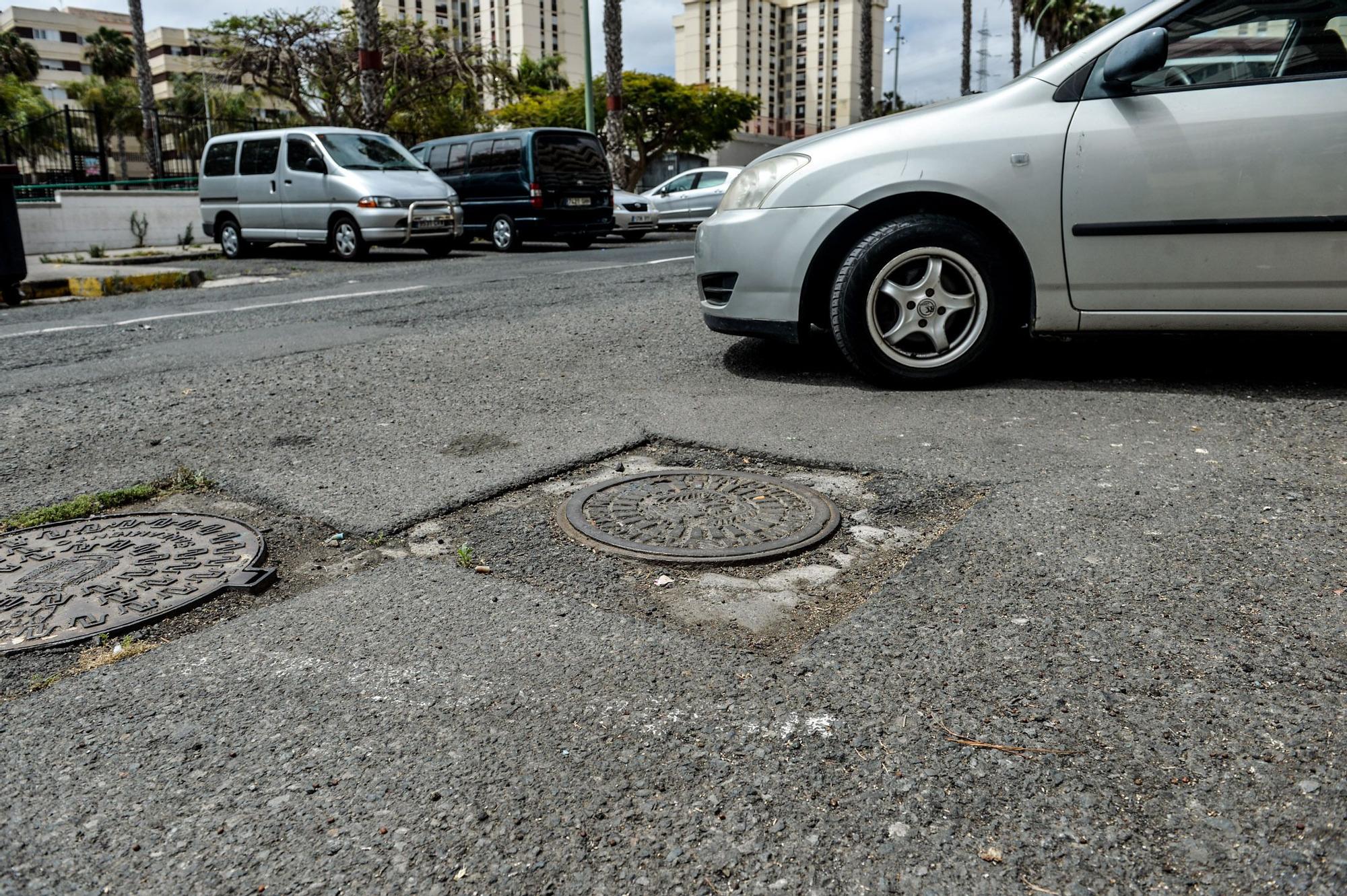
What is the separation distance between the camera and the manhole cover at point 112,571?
2.49 metres

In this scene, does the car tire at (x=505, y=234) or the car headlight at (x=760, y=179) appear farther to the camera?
the car tire at (x=505, y=234)

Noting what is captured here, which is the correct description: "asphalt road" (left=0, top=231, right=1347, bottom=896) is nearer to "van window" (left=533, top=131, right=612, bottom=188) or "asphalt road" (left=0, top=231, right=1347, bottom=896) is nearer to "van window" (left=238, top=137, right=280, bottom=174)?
"van window" (left=238, top=137, right=280, bottom=174)

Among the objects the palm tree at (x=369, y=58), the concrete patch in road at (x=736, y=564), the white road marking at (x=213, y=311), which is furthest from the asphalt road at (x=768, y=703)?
the palm tree at (x=369, y=58)

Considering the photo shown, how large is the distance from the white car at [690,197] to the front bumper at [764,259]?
62.7 feet

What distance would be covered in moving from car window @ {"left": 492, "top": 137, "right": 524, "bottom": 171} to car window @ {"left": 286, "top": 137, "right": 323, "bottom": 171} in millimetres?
2957

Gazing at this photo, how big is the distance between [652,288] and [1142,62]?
5.09m

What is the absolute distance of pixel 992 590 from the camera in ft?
8.31

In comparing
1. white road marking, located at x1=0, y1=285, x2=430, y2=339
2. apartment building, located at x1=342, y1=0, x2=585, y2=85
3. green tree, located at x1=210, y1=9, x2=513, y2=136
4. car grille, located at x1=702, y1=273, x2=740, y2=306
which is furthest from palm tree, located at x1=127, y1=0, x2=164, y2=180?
apartment building, located at x1=342, y1=0, x2=585, y2=85

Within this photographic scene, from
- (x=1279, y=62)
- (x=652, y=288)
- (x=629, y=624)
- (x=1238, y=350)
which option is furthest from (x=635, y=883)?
(x=652, y=288)

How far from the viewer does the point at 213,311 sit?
8.16m

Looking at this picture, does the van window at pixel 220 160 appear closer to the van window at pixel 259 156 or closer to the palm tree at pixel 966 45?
the van window at pixel 259 156

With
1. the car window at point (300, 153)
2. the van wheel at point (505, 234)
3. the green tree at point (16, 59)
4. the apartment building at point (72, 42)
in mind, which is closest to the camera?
the car window at point (300, 153)

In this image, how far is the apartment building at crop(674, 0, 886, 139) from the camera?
132 meters

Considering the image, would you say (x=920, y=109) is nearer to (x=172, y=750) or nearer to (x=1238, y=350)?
(x=1238, y=350)
